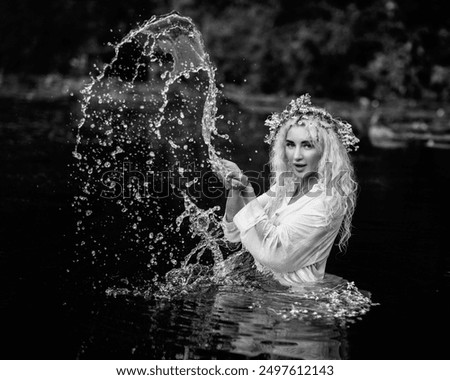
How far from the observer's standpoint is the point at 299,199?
515 centimetres

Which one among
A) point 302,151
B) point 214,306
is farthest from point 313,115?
point 214,306

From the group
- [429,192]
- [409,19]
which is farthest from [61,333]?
[409,19]

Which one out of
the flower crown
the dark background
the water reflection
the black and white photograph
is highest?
the dark background

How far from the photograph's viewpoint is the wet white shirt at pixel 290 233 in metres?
4.93

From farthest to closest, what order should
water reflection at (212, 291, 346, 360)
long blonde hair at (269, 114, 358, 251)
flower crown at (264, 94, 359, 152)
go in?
flower crown at (264, 94, 359, 152) < long blonde hair at (269, 114, 358, 251) < water reflection at (212, 291, 346, 360)

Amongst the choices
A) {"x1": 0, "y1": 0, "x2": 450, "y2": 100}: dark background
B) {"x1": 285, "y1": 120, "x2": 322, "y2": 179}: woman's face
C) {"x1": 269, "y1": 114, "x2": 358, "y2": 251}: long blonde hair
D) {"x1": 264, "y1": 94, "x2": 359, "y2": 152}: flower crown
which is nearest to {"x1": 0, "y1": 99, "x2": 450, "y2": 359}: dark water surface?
{"x1": 269, "y1": 114, "x2": 358, "y2": 251}: long blonde hair

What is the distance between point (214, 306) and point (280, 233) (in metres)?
0.70

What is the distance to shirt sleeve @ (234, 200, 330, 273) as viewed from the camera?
492 cm

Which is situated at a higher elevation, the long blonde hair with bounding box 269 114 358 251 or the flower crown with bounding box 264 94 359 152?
the flower crown with bounding box 264 94 359 152

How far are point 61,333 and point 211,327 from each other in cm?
87

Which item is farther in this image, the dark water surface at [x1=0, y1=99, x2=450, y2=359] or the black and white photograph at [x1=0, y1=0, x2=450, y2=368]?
the black and white photograph at [x1=0, y1=0, x2=450, y2=368]

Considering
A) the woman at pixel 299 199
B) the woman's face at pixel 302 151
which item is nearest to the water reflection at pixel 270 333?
the woman at pixel 299 199

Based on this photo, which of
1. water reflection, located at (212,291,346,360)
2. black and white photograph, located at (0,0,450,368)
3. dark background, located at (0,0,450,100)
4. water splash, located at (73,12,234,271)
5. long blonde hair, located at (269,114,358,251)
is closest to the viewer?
water reflection, located at (212,291,346,360)

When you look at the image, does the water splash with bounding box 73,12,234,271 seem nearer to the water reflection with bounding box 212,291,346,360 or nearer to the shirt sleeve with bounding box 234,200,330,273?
the shirt sleeve with bounding box 234,200,330,273
